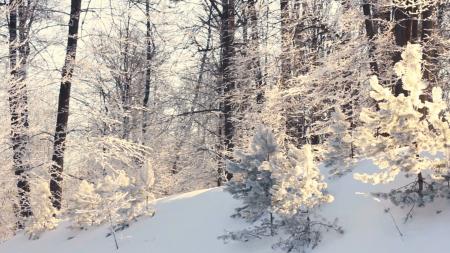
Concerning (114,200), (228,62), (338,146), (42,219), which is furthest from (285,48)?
(42,219)

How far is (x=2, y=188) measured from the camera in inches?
489

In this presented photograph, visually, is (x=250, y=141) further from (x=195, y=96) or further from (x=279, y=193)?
(x=195, y=96)

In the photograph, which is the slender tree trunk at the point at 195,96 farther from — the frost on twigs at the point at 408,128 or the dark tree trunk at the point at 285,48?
the frost on twigs at the point at 408,128

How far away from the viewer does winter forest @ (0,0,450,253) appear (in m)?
6.23

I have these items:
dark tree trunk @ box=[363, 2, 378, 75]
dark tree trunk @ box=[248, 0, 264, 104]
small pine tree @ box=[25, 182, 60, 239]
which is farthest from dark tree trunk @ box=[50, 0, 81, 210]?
dark tree trunk @ box=[363, 2, 378, 75]

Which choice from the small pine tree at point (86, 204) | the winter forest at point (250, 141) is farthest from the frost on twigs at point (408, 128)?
the small pine tree at point (86, 204)

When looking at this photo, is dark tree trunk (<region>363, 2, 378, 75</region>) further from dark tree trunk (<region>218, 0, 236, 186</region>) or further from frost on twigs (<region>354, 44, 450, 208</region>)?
frost on twigs (<region>354, 44, 450, 208</region>)

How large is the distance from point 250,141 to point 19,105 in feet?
17.8

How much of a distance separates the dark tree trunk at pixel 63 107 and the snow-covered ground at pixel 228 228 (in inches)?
66.5

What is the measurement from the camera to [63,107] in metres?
13.5

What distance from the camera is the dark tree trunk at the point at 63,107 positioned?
13.1 m

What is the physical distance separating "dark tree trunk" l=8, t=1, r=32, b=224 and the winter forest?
80 millimetres

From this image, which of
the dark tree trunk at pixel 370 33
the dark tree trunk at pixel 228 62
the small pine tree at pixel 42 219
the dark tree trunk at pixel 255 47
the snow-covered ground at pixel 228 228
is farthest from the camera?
→ the dark tree trunk at pixel 228 62

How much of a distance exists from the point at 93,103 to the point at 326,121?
262 inches
